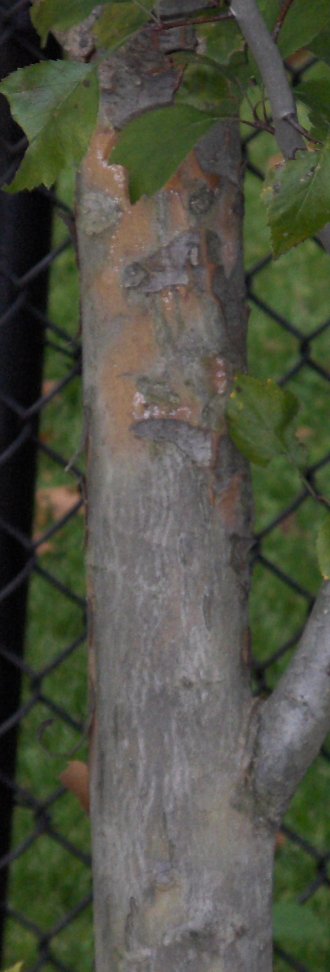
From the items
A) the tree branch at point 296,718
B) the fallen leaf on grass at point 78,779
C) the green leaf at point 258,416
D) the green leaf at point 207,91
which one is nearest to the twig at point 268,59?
the green leaf at point 207,91

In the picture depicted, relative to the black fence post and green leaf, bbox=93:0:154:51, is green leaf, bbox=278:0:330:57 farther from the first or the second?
the black fence post

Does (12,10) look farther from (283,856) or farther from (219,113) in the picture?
(283,856)

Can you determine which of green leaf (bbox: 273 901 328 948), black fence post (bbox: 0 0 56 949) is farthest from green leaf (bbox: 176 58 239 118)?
green leaf (bbox: 273 901 328 948)

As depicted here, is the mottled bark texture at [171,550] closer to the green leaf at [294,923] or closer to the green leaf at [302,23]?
the green leaf at [302,23]

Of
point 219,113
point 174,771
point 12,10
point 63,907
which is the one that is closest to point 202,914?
point 174,771

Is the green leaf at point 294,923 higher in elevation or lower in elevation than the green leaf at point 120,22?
lower

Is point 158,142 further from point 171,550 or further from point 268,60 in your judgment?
point 171,550
